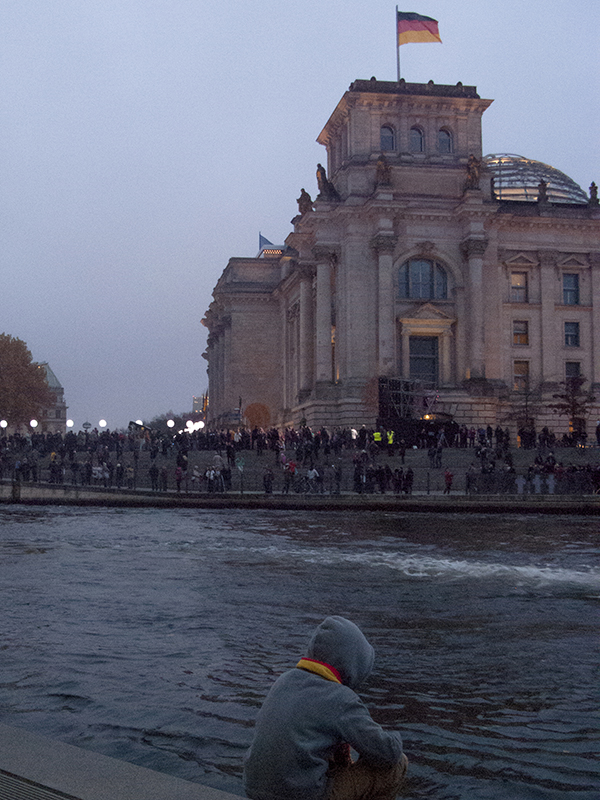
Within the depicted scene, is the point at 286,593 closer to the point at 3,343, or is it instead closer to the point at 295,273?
the point at 295,273

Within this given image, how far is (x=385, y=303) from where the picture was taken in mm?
65312

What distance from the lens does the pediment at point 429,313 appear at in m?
66.6

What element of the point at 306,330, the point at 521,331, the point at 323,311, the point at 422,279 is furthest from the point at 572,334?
the point at 306,330

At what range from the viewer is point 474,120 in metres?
71.5

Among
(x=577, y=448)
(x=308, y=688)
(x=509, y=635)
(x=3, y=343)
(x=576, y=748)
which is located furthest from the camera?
(x=3, y=343)

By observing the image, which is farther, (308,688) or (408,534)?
(408,534)

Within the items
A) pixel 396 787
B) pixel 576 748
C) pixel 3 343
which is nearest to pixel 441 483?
pixel 576 748

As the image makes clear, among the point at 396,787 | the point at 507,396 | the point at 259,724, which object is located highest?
the point at 507,396

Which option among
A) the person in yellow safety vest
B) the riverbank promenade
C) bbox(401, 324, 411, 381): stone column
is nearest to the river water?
the riverbank promenade

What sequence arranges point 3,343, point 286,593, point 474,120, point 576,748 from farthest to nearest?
point 3,343 → point 474,120 → point 286,593 → point 576,748

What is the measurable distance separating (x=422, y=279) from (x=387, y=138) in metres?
11.7

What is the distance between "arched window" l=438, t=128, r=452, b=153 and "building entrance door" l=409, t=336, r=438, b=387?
15381 millimetres

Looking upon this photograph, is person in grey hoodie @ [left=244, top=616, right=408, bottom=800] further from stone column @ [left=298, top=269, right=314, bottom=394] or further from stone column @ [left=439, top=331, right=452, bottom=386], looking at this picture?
stone column @ [left=298, top=269, right=314, bottom=394]

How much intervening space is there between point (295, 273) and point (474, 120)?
64.7 ft
